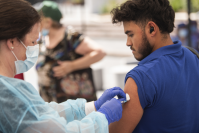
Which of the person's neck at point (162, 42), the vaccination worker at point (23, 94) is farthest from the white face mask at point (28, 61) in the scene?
the person's neck at point (162, 42)

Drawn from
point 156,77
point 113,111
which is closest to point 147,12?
point 156,77

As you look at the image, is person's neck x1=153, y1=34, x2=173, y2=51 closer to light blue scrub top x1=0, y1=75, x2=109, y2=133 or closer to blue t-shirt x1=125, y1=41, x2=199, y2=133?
blue t-shirt x1=125, y1=41, x2=199, y2=133

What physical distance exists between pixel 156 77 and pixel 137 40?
11.7 inches

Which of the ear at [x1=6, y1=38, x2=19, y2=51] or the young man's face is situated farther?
the young man's face

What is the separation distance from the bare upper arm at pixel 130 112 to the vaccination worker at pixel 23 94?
1.8 inches

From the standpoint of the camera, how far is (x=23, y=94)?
1.21m

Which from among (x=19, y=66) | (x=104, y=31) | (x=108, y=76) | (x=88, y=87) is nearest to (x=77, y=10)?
(x=104, y=31)

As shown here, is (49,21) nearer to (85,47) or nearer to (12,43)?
(85,47)

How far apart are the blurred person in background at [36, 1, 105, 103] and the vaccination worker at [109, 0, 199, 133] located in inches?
47.0

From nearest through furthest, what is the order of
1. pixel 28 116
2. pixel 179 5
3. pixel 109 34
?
pixel 28 116 < pixel 179 5 < pixel 109 34

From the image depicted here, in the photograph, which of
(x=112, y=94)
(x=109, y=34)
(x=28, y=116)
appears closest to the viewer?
(x=28, y=116)

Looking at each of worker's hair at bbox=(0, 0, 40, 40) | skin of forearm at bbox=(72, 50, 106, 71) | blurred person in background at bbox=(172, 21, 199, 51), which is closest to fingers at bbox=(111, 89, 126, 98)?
worker's hair at bbox=(0, 0, 40, 40)

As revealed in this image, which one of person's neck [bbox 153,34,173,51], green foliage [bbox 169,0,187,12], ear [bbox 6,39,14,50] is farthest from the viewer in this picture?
green foliage [bbox 169,0,187,12]

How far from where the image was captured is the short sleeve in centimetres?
128
